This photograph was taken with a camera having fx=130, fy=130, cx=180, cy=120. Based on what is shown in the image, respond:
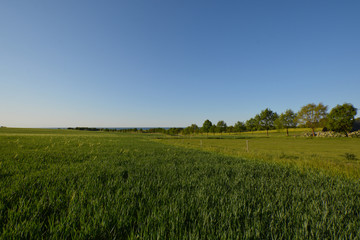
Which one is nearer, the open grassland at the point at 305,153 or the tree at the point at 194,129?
the open grassland at the point at 305,153

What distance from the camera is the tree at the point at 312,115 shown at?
178 feet

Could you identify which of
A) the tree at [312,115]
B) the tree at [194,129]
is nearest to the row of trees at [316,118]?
the tree at [312,115]

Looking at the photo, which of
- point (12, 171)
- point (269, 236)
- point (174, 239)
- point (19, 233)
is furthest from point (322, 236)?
point (12, 171)

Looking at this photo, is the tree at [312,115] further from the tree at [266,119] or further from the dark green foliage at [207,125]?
the dark green foliage at [207,125]

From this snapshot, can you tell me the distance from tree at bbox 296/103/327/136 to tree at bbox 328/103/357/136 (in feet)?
17.9

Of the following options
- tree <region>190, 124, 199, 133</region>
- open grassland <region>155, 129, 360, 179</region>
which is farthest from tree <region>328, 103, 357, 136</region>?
tree <region>190, 124, 199, 133</region>

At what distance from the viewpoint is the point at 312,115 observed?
55.1 metres

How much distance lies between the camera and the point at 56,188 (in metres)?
2.97

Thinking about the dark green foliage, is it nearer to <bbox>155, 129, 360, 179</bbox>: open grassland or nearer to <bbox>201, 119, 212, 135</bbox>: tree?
<bbox>201, 119, 212, 135</bbox>: tree

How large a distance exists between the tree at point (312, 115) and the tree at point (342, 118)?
17.9ft

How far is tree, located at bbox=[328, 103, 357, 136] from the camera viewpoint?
150 feet

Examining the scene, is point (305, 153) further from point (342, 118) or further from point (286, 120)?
point (286, 120)

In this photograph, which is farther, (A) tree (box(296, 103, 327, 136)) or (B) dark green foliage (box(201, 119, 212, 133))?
(B) dark green foliage (box(201, 119, 212, 133))

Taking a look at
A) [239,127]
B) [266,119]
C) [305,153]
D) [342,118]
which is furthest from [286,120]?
[305,153]
